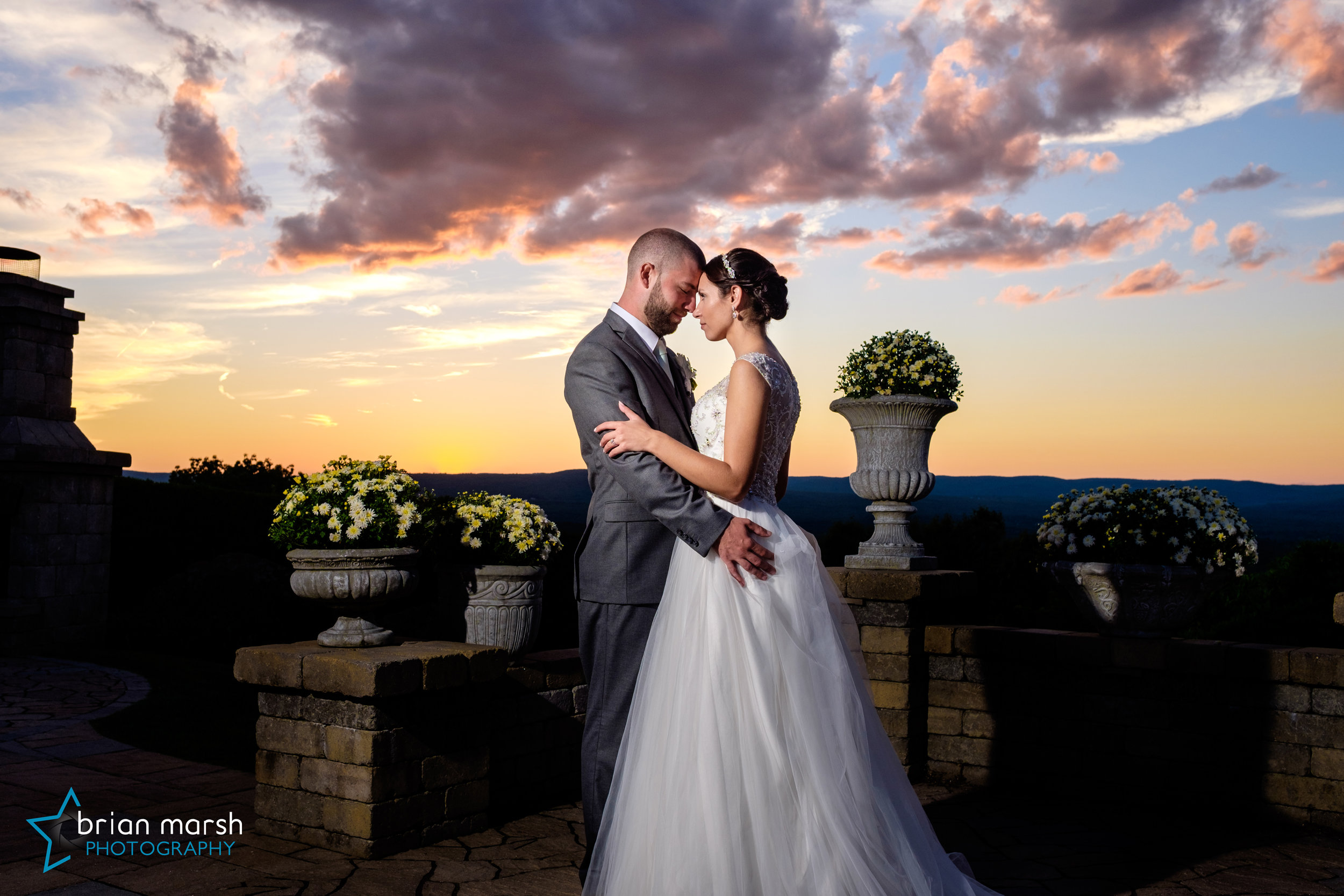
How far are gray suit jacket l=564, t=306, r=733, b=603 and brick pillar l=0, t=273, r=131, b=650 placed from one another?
1033 cm

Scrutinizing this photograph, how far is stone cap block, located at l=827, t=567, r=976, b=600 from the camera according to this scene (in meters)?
5.99

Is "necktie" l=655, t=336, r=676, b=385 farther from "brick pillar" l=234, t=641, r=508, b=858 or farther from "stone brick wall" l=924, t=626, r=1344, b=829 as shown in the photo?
"stone brick wall" l=924, t=626, r=1344, b=829

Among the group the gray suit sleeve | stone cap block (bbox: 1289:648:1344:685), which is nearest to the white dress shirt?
the gray suit sleeve

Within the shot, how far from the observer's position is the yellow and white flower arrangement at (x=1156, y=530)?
17.0 feet

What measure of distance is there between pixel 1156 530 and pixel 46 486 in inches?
460

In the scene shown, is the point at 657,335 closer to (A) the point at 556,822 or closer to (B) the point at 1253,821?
(A) the point at 556,822

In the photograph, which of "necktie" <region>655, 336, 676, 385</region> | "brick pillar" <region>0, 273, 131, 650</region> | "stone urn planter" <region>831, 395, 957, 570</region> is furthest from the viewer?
Answer: "brick pillar" <region>0, 273, 131, 650</region>

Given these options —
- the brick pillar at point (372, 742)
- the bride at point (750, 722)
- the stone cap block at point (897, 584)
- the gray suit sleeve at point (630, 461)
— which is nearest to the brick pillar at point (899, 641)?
the stone cap block at point (897, 584)

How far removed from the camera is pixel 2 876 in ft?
12.9

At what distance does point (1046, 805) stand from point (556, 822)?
9.04 ft

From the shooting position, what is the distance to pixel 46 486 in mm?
11367

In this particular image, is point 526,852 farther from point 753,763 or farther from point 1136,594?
point 1136,594

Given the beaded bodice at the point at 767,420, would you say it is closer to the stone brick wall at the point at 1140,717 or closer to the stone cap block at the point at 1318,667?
the stone brick wall at the point at 1140,717

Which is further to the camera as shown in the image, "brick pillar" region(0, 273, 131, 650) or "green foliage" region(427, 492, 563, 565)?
"brick pillar" region(0, 273, 131, 650)
